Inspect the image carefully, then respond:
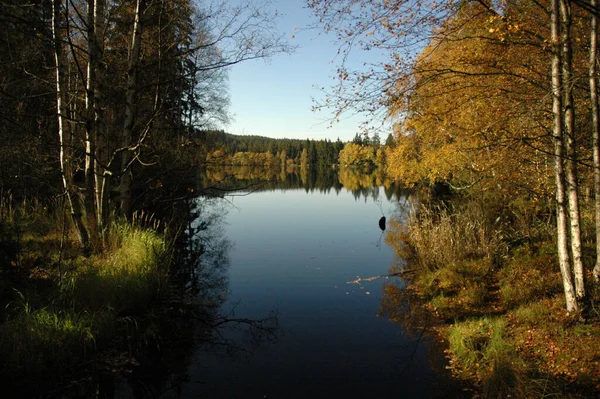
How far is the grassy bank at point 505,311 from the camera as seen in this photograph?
4.44 m

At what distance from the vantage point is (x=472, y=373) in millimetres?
5121

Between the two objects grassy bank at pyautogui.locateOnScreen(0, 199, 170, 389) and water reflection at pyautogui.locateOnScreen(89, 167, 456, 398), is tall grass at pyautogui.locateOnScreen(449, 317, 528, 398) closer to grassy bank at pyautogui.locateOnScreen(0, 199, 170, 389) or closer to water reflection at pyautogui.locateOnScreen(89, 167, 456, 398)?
water reflection at pyautogui.locateOnScreen(89, 167, 456, 398)

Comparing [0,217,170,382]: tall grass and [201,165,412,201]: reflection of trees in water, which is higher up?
[201,165,412,201]: reflection of trees in water

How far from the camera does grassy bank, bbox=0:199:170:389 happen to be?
4642 millimetres

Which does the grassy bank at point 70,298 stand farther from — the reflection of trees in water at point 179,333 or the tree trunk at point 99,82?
the tree trunk at point 99,82

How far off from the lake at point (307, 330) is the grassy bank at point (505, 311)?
0.77 metres

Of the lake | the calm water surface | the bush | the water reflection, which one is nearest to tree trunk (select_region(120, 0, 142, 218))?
the water reflection

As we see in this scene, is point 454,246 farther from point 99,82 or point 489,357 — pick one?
point 99,82

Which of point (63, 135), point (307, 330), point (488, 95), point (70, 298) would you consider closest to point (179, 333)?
point (70, 298)

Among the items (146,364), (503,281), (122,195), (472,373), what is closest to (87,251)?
(122,195)

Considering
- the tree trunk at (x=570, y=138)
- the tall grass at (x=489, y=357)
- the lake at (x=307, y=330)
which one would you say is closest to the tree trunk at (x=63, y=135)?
the lake at (x=307, y=330)

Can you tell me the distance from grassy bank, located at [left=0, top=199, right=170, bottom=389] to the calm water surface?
1471 millimetres

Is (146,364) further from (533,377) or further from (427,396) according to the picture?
(533,377)

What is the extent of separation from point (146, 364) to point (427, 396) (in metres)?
4.02
